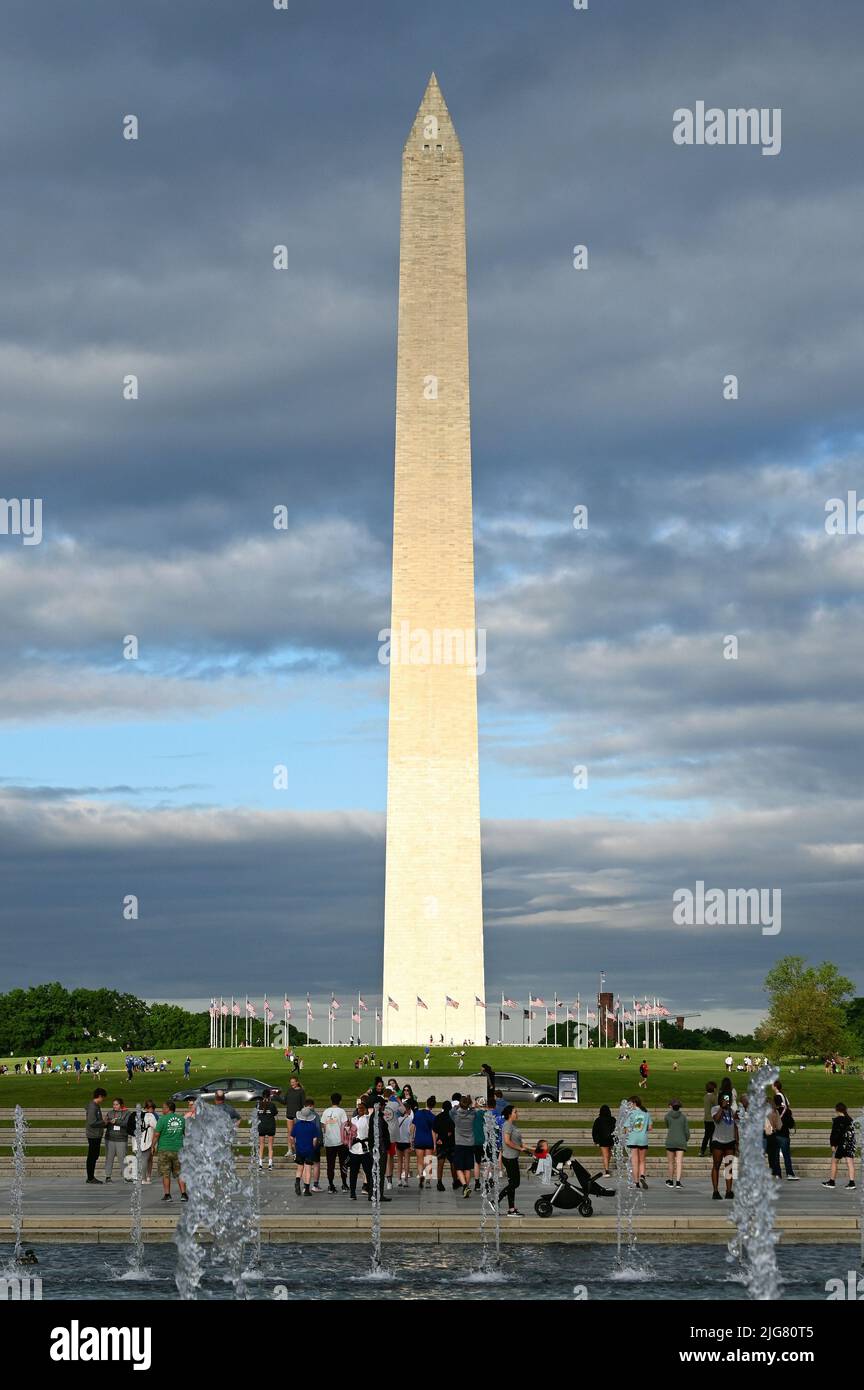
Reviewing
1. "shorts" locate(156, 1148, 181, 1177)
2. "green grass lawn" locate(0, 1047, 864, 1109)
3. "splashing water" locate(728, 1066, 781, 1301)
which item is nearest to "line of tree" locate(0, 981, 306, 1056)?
"green grass lawn" locate(0, 1047, 864, 1109)

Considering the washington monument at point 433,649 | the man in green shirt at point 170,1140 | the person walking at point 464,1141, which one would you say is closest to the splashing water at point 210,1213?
the man in green shirt at point 170,1140

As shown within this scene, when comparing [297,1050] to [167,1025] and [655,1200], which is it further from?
[167,1025]

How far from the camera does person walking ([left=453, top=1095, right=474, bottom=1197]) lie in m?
24.7

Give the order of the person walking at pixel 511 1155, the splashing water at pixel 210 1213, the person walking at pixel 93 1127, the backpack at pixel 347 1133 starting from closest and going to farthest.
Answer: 1. the splashing water at pixel 210 1213
2. the person walking at pixel 511 1155
3. the backpack at pixel 347 1133
4. the person walking at pixel 93 1127

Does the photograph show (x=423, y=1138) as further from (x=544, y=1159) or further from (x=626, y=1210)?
(x=626, y=1210)

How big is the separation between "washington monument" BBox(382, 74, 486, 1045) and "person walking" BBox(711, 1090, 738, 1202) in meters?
44.3

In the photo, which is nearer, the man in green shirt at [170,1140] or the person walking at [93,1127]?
the man in green shirt at [170,1140]

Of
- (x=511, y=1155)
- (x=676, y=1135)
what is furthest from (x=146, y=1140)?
(x=676, y=1135)

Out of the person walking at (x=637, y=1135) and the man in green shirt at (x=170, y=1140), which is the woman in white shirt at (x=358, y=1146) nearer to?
the man in green shirt at (x=170, y=1140)

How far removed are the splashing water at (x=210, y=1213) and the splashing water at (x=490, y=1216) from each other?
8.67ft

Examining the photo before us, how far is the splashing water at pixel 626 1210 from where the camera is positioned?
1784cm
